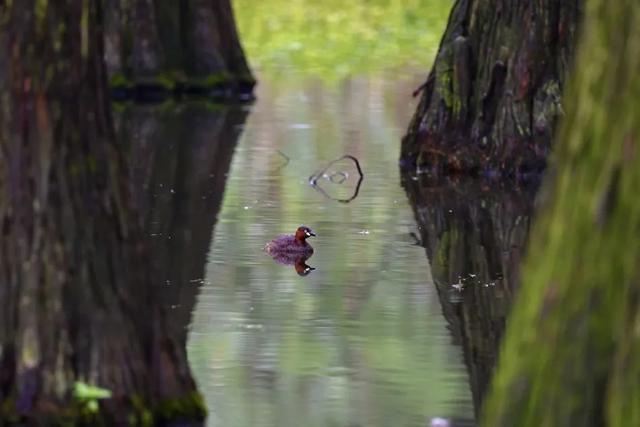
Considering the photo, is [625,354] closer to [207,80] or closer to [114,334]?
[114,334]

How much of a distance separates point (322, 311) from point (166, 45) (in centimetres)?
1382

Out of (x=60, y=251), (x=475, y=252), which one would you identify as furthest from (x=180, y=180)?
(x=60, y=251)

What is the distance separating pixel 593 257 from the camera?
20.6 ft

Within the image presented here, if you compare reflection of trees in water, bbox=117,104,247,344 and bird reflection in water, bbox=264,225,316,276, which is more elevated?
bird reflection in water, bbox=264,225,316,276

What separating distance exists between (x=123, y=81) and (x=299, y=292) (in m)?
13.2

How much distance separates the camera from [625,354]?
6.16 m

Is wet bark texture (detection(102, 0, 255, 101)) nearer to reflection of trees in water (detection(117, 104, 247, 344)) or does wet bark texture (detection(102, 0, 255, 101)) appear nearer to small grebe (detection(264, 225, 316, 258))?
reflection of trees in water (detection(117, 104, 247, 344))

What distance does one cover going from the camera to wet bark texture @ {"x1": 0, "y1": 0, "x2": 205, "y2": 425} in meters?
8.49

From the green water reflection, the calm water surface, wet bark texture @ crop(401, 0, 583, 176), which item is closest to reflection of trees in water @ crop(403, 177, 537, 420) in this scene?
the calm water surface

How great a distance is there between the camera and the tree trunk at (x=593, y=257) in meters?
6.22

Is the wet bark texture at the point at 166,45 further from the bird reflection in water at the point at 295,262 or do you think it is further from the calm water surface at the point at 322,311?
the bird reflection in water at the point at 295,262

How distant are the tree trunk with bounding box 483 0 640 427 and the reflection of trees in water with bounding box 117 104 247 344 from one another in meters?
2.83

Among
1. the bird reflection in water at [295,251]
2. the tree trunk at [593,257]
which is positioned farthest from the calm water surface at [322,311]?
the tree trunk at [593,257]

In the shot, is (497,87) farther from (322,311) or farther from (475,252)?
(322,311)
